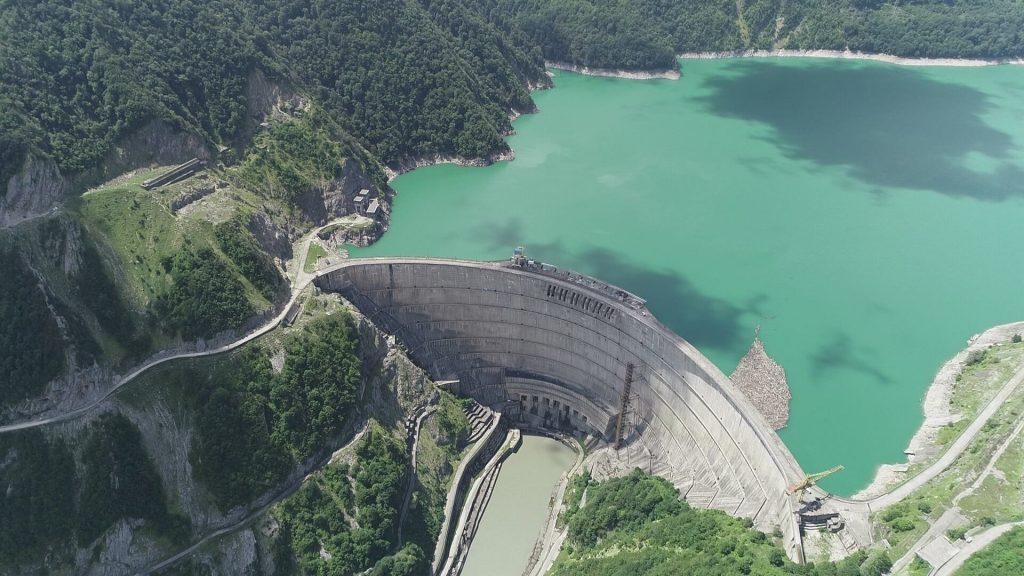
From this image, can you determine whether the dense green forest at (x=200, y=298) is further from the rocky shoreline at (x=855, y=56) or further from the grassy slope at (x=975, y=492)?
the rocky shoreline at (x=855, y=56)

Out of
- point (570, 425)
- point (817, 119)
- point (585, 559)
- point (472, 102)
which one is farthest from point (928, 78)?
point (585, 559)

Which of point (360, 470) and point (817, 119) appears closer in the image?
point (360, 470)

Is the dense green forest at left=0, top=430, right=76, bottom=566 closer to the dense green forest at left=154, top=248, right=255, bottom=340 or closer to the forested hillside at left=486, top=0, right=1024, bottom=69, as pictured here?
the dense green forest at left=154, top=248, right=255, bottom=340

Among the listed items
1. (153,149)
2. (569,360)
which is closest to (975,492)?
(569,360)

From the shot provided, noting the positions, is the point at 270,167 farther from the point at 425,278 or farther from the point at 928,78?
the point at 928,78

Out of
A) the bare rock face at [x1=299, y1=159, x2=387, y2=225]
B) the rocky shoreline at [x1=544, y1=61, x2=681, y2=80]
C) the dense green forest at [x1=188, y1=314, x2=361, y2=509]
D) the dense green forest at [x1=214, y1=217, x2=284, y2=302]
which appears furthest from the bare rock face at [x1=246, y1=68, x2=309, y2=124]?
the rocky shoreline at [x1=544, y1=61, x2=681, y2=80]

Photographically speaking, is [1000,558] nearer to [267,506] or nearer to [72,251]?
[267,506]
